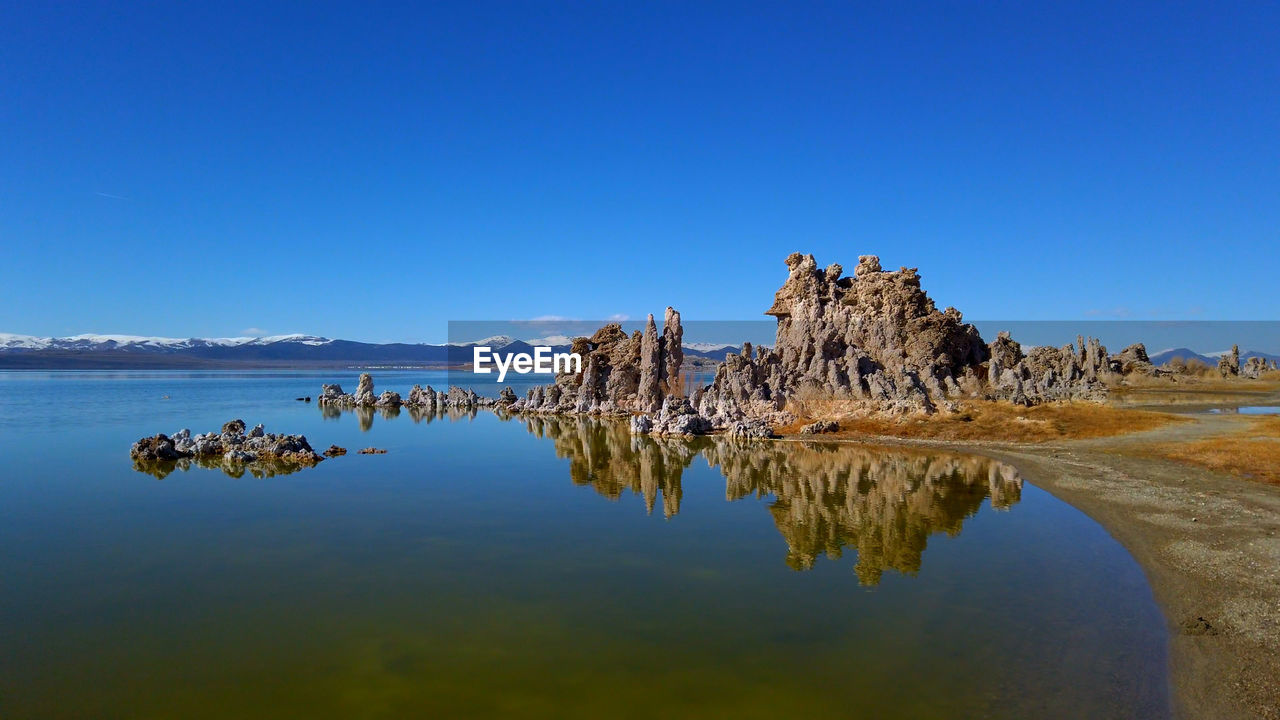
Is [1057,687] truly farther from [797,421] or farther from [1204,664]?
[797,421]

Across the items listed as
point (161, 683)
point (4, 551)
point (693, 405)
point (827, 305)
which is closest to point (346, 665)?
point (161, 683)

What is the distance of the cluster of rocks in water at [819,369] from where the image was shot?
4391 cm

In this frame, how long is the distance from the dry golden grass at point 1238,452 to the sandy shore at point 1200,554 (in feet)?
2.64

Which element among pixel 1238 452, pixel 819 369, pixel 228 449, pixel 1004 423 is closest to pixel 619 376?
pixel 819 369

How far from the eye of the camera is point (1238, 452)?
26.1 metres

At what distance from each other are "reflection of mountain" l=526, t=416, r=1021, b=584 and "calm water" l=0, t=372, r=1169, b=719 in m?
0.18

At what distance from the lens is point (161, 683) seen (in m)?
9.52

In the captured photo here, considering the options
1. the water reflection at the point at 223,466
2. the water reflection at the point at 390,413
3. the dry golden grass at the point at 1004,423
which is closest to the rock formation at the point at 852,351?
the dry golden grass at the point at 1004,423

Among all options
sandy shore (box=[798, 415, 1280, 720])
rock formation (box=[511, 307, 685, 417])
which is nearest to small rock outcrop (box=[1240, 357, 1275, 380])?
rock formation (box=[511, 307, 685, 417])

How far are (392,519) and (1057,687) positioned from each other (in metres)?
16.2

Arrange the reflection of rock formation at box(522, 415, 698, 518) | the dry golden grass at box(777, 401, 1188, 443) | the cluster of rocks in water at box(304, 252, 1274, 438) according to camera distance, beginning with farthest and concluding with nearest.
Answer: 1. the cluster of rocks in water at box(304, 252, 1274, 438)
2. the dry golden grass at box(777, 401, 1188, 443)
3. the reflection of rock formation at box(522, 415, 698, 518)

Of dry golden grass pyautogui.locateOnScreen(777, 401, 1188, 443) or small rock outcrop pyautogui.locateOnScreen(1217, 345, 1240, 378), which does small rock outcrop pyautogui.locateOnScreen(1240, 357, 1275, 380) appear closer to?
small rock outcrop pyautogui.locateOnScreen(1217, 345, 1240, 378)

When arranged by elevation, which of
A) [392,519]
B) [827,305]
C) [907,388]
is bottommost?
[392,519]

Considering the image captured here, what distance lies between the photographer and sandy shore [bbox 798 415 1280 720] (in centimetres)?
944
